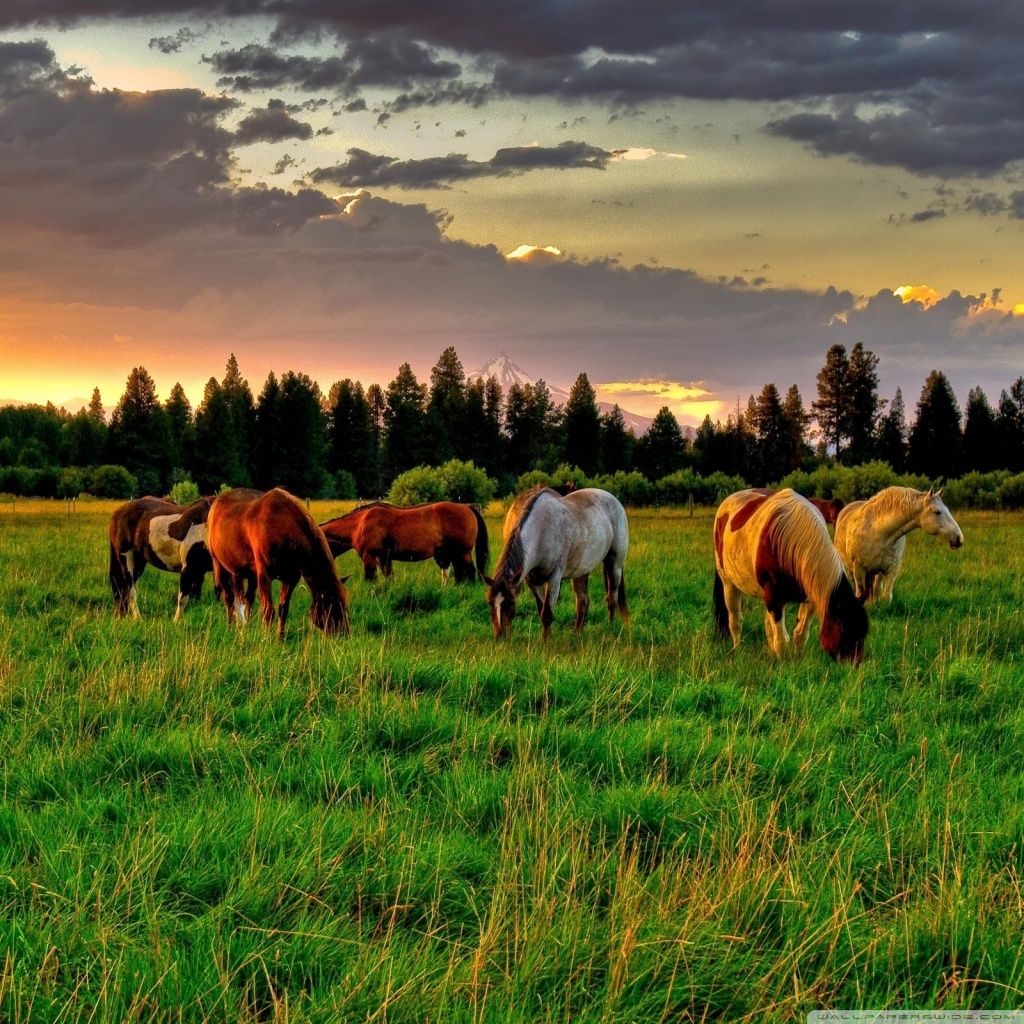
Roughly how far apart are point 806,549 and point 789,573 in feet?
Answer: 1.22

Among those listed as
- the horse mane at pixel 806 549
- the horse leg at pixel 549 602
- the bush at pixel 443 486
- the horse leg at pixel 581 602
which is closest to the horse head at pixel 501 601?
the horse leg at pixel 549 602

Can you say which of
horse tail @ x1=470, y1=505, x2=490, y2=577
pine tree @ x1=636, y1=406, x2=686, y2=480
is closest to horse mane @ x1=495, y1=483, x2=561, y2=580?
horse tail @ x1=470, y1=505, x2=490, y2=577

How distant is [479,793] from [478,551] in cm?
1068

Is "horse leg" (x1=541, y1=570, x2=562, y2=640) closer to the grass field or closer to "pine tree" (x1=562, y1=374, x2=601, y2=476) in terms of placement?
the grass field

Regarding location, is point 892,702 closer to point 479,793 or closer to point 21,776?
A: point 479,793

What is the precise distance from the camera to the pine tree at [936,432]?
74.7 metres

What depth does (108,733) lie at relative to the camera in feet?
19.6

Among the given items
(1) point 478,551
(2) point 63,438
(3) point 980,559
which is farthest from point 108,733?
(2) point 63,438

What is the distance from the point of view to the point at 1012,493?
45469mm

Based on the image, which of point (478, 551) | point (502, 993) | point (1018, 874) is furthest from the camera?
point (478, 551)

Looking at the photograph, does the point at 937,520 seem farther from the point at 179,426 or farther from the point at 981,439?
the point at 179,426

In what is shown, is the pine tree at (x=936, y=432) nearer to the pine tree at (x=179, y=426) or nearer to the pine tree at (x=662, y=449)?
the pine tree at (x=662, y=449)

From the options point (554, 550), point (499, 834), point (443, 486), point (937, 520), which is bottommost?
point (499, 834)

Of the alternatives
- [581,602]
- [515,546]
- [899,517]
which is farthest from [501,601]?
[899,517]
